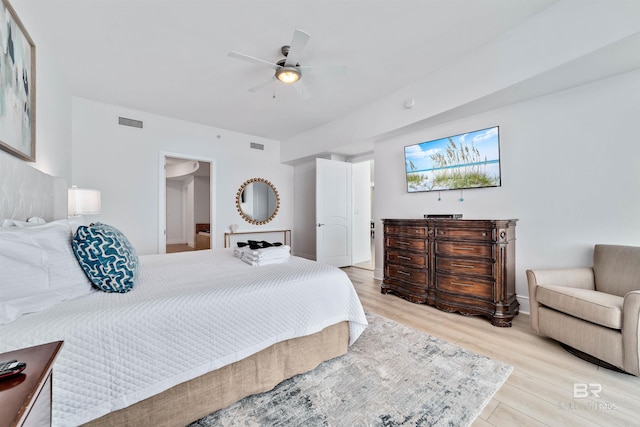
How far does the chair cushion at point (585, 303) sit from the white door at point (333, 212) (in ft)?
10.5

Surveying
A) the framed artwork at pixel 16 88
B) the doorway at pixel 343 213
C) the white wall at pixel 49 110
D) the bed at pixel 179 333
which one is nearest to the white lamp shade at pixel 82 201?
the white wall at pixel 49 110

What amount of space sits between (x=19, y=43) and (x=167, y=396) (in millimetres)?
2467

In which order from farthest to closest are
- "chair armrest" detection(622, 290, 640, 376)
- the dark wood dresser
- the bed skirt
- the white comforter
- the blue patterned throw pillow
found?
1. the dark wood dresser
2. "chair armrest" detection(622, 290, 640, 376)
3. the blue patterned throw pillow
4. the bed skirt
5. the white comforter

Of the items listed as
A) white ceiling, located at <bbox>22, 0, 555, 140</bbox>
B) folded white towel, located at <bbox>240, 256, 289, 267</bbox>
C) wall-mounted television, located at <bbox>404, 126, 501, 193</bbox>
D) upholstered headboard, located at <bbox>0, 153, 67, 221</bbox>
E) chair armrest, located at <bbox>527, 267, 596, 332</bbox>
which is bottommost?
chair armrest, located at <bbox>527, 267, 596, 332</bbox>

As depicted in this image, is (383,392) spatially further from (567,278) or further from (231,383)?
(567,278)

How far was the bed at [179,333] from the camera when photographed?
3.46 feet

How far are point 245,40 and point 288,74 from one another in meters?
0.48

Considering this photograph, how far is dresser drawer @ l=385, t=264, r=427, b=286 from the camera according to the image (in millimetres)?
3105

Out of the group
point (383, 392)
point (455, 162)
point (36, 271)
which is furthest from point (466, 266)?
point (36, 271)

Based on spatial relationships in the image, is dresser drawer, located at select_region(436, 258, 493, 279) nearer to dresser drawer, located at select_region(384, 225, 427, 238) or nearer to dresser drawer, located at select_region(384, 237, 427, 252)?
dresser drawer, located at select_region(384, 237, 427, 252)

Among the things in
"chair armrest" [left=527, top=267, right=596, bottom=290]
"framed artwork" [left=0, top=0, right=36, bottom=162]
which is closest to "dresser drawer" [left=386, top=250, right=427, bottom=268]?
"chair armrest" [left=527, top=267, right=596, bottom=290]

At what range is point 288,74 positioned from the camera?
2.64 meters

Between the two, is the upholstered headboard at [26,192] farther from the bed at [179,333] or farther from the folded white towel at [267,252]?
the folded white towel at [267,252]

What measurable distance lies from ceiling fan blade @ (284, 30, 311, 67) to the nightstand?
224cm
